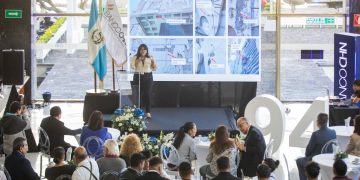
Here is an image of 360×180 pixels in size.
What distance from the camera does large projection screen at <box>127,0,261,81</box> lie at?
17141 mm

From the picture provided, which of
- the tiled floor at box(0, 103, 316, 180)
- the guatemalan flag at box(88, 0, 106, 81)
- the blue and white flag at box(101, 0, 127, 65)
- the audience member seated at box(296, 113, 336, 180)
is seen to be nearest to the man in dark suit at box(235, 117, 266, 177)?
the audience member seated at box(296, 113, 336, 180)

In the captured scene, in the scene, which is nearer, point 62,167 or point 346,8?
point 62,167

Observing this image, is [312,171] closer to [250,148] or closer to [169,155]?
[250,148]

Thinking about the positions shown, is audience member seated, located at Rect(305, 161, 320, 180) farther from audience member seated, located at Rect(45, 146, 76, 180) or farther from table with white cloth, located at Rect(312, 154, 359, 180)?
audience member seated, located at Rect(45, 146, 76, 180)

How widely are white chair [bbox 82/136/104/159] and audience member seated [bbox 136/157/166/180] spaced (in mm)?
1839

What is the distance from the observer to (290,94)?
1930 cm

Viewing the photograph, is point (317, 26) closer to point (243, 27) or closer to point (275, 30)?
point (275, 30)

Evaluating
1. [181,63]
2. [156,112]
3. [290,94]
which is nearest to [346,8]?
[290,94]

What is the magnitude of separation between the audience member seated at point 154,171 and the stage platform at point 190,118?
504 centimetres

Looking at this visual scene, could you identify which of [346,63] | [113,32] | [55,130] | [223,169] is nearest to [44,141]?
[55,130]

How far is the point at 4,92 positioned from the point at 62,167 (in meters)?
5.72

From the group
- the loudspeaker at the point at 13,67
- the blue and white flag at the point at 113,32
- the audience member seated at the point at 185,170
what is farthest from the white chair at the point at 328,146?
the loudspeaker at the point at 13,67

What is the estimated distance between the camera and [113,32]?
50.8ft

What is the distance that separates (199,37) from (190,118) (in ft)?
7.59
